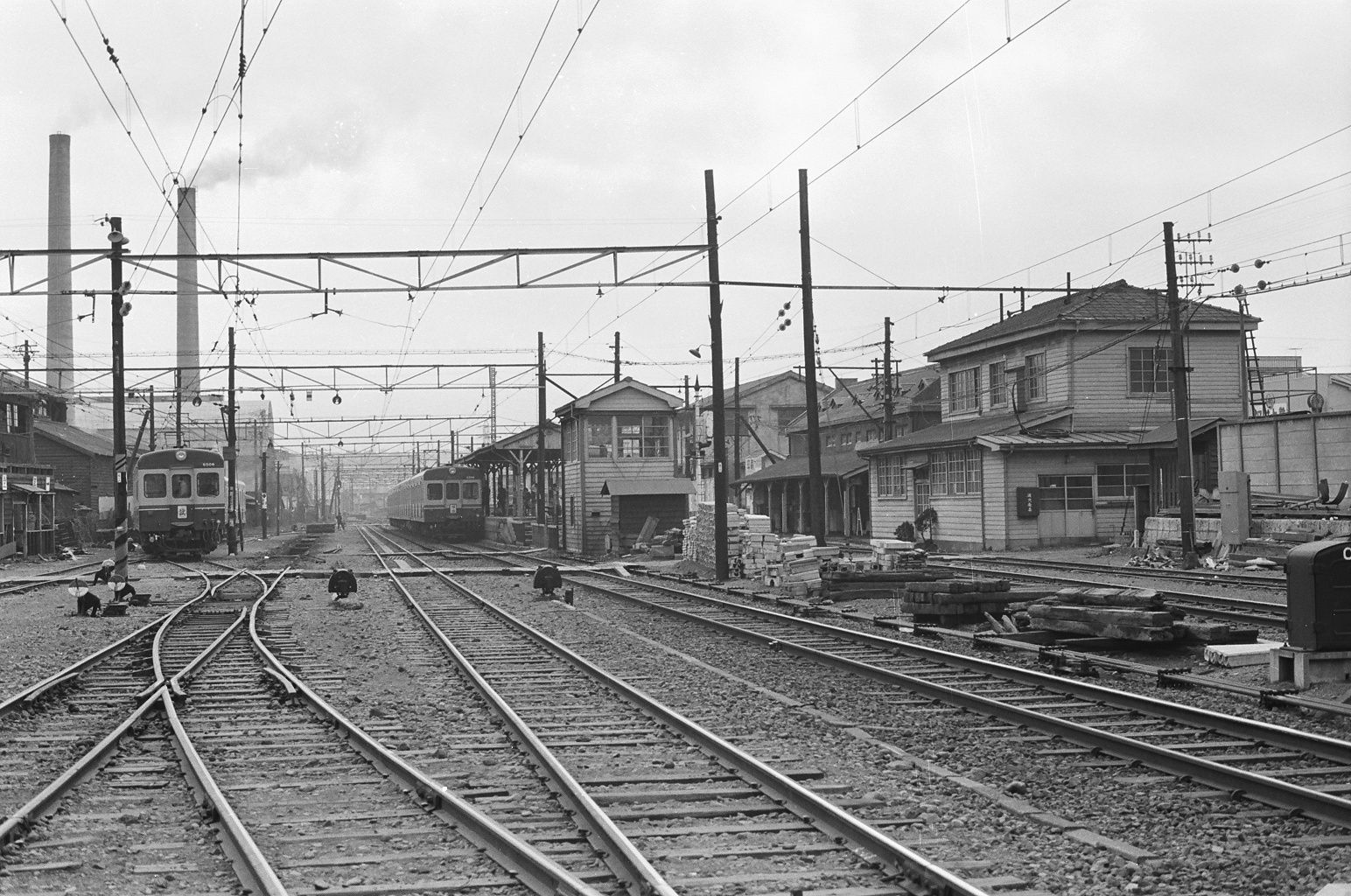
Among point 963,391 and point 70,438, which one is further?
point 70,438

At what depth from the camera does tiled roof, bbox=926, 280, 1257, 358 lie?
35.8 metres

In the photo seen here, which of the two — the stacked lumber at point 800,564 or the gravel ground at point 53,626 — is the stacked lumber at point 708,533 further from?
the gravel ground at point 53,626

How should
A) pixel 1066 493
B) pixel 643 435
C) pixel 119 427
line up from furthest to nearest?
1. pixel 643 435
2. pixel 1066 493
3. pixel 119 427

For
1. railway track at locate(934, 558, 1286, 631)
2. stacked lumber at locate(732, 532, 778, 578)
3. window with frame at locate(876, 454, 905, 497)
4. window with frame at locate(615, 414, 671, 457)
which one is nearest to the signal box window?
window with frame at locate(615, 414, 671, 457)

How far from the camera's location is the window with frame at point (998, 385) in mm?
38800

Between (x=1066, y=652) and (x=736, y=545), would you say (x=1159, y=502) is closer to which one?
(x=736, y=545)

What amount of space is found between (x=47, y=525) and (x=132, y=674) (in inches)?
1331

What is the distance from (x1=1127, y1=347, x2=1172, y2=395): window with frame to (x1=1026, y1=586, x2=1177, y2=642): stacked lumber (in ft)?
78.4

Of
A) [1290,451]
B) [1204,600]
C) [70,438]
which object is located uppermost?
[70,438]

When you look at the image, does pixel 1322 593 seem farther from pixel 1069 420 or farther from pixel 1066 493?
pixel 1069 420

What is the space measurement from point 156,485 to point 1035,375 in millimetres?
24764

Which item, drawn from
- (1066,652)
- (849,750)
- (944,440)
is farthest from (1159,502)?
(849,750)

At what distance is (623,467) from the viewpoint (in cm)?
4375

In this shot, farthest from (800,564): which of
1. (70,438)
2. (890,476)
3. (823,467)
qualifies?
(70,438)
